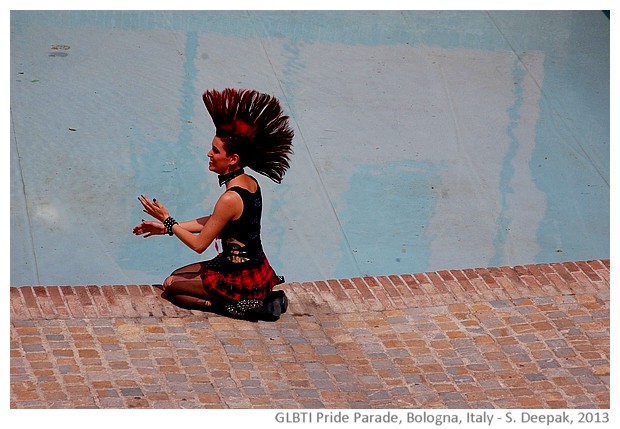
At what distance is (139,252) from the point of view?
991 centimetres

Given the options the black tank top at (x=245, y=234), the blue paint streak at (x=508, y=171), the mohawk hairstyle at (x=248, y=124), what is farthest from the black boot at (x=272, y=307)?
the blue paint streak at (x=508, y=171)

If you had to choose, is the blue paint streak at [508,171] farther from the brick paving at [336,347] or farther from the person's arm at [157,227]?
the person's arm at [157,227]

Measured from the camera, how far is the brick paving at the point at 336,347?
776 cm

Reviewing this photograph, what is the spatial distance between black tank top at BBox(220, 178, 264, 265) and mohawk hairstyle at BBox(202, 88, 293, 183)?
0.84ft

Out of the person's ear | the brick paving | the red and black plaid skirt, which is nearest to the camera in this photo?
the brick paving

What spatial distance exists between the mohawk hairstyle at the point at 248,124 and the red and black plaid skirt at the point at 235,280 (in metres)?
0.71

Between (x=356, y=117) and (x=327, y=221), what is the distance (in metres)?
1.91

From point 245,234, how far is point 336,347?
1.04 m

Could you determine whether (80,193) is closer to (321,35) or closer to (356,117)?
(356,117)

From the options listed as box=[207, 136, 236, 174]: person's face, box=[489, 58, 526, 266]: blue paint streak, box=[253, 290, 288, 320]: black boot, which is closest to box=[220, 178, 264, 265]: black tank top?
box=[207, 136, 236, 174]: person's face

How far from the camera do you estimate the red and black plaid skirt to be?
27.1 ft

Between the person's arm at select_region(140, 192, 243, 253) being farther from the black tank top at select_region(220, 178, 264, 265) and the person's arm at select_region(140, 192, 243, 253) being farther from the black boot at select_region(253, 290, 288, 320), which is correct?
the black boot at select_region(253, 290, 288, 320)

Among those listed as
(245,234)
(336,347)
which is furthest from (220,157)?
(336,347)

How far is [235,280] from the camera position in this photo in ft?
27.2
